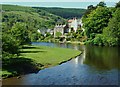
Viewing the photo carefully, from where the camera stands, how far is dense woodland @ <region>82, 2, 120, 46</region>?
104 m

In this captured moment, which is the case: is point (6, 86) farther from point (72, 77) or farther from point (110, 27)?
point (110, 27)

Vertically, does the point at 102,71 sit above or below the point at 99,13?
below

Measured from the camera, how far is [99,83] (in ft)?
131

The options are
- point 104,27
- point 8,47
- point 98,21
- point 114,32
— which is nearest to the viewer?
point 8,47

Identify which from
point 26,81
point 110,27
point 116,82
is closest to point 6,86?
point 26,81

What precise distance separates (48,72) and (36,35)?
12750cm

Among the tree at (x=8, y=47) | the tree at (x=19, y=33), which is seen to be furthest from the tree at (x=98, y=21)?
the tree at (x=8, y=47)

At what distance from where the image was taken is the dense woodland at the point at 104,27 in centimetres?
10419

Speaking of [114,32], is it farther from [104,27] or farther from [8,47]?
[8,47]

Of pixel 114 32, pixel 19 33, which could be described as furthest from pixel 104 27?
pixel 19 33

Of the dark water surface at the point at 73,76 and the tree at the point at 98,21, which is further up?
the tree at the point at 98,21

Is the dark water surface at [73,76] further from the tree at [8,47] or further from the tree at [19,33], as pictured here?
the tree at [19,33]

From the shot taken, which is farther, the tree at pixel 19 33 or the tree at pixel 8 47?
the tree at pixel 19 33

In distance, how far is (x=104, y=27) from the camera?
4579 inches
